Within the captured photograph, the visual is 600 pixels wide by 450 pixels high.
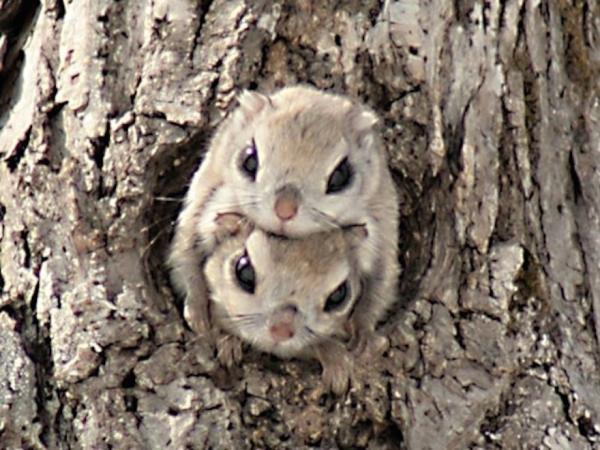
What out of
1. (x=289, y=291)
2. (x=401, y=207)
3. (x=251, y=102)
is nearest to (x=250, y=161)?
(x=251, y=102)

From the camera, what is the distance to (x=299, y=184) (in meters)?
4.73

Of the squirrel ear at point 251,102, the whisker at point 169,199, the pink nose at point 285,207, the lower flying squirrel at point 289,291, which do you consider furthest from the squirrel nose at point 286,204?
the whisker at point 169,199

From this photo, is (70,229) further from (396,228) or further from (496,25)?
(496,25)

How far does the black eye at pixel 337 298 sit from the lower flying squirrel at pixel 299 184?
134 millimetres

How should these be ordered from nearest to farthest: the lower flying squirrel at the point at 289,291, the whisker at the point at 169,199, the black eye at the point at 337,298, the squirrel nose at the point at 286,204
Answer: the squirrel nose at the point at 286,204
the lower flying squirrel at the point at 289,291
the black eye at the point at 337,298
the whisker at the point at 169,199

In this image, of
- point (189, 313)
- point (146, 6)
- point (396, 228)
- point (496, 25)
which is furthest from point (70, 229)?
point (496, 25)

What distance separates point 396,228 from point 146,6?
1083mm

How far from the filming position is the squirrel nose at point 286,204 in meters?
4.62

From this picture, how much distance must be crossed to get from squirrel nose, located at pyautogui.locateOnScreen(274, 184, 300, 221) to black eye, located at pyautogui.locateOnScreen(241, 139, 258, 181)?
0.26m

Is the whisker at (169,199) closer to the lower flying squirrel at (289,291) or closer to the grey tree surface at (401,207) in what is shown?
the grey tree surface at (401,207)

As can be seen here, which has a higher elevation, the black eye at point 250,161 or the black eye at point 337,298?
the black eye at point 250,161

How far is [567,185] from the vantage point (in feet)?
16.7

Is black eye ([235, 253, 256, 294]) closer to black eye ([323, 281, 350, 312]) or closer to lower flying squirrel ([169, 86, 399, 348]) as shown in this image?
lower flying squirrel ([169, 86, 399, 348])

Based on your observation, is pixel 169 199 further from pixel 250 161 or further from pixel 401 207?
pixel 401 207
